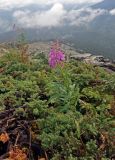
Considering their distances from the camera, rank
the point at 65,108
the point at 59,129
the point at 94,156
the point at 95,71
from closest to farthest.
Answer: the point at 94,156 < the point at 59,129 < the point at 65,108 < the point at 95,71

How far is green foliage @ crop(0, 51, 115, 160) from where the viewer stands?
20.6 feet

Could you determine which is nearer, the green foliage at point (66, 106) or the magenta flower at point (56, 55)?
the green foliage at point (66, 106)

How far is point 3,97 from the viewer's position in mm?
7637

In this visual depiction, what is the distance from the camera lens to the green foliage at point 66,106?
247 inches

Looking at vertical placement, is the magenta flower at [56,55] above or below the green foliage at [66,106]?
above

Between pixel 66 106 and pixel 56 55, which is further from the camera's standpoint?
pixel 56 55

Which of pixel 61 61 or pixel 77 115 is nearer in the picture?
pixel 77 115

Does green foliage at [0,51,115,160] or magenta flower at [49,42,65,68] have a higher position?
magenta flower at [49,42,65,68]

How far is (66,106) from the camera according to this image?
7066mm

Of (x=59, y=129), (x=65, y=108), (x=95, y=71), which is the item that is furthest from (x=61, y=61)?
(x=59, y=129)

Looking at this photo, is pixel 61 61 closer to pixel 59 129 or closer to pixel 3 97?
pixel 3 97

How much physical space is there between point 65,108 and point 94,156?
4.01ft

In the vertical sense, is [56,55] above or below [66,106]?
above

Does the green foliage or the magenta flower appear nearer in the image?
the green foliage
